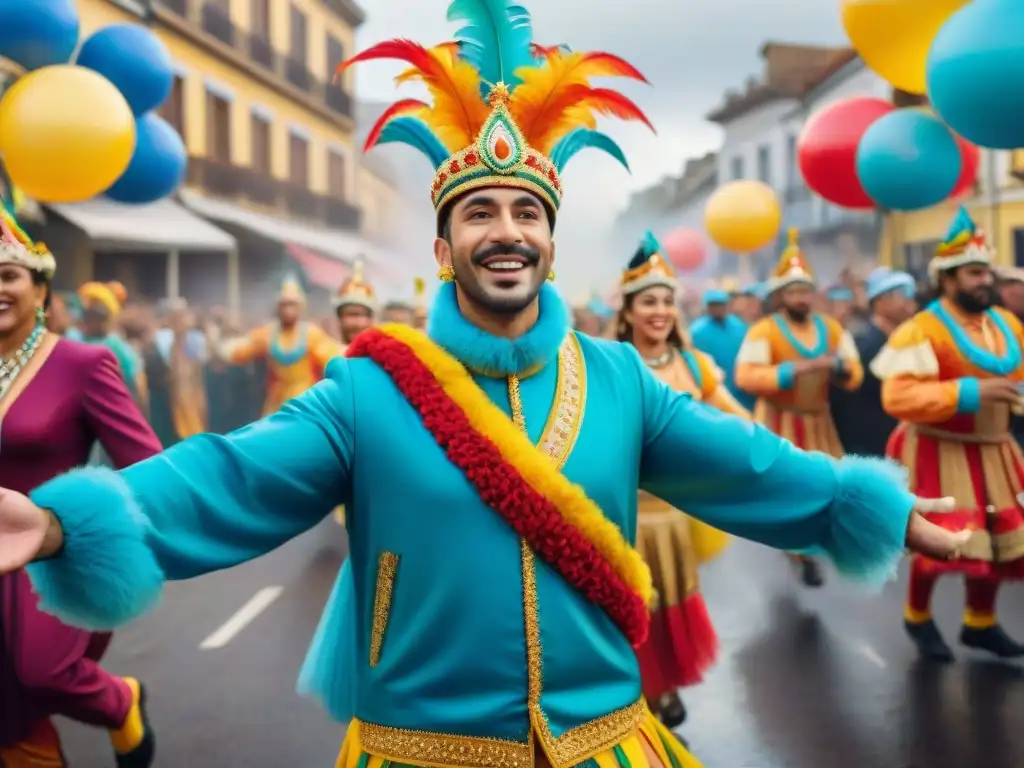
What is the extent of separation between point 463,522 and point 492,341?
41 centimetres

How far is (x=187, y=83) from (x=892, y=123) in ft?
45.6

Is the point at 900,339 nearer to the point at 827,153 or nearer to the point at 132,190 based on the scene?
the point at 827,153

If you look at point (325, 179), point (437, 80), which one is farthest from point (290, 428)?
point (325, 179)

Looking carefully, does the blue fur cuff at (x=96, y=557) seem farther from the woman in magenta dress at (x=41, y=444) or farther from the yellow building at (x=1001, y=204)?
the yellow building at (x=1001, y=204)

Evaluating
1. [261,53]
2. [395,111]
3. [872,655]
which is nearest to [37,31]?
[395,111]

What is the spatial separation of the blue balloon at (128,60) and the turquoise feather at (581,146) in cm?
452

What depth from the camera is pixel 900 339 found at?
5609 millimetres

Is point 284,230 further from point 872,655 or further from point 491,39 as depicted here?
point 491,39

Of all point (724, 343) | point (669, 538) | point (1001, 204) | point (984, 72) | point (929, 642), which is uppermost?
point (1001, 204)

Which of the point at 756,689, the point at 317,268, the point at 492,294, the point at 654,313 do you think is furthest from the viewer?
the point at 317,268

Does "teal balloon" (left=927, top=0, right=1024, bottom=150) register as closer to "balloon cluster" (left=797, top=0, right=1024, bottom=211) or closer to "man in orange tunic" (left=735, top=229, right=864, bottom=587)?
"balloon cluster" (left=797, top=0, right=1024, bottom=211)

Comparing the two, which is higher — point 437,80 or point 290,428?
point 437,80

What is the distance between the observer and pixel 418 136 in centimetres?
256

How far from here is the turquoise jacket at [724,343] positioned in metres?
10.3
